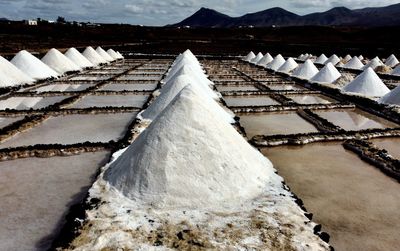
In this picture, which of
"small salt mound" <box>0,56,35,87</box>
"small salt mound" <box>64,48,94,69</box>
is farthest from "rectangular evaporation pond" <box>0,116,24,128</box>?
"small salt mound" <box>64,48,94,69</box>

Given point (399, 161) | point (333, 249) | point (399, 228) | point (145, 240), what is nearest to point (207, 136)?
point (145, 240)

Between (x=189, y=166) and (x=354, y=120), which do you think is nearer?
(x=189, y=166)

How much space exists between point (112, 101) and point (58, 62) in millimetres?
6635

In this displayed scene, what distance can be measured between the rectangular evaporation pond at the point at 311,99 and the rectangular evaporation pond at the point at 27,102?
6.14 m

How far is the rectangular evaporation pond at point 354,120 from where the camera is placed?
24.0ft

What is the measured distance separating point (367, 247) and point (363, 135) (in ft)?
12.1

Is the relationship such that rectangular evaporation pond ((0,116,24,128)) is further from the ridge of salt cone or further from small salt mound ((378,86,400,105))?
the ridge of salt cone

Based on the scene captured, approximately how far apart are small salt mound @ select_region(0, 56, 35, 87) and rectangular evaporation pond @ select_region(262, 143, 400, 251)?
808 cm

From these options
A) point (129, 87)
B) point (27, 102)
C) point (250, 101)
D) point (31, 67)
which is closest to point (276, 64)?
→ point (129, 87)

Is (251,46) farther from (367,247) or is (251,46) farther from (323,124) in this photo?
(367,247)

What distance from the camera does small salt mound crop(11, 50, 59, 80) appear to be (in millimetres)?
12273

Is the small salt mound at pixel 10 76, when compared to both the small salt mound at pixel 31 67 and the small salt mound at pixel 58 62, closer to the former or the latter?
the small salt mound at pixel 31 67

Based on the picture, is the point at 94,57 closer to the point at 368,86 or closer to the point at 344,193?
the point at 368,86

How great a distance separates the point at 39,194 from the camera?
13.0 feet
